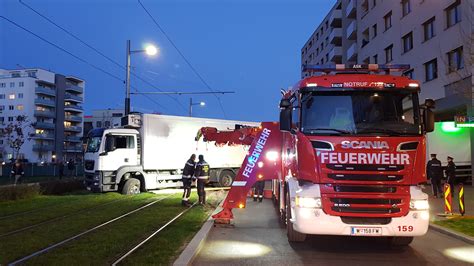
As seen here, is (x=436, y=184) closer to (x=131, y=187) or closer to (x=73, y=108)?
(x=131, y=187)

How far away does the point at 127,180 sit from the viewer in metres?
20.0

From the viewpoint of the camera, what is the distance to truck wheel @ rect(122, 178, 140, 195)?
19844 millimetres

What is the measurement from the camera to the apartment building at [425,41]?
24.2 m

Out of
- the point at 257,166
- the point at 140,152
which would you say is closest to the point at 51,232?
the point at 257,166

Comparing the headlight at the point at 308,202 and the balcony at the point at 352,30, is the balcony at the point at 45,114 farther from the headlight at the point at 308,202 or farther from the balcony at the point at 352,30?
the headlight at the point at 308,202

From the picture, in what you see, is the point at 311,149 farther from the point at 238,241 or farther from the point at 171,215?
the point at 171,215

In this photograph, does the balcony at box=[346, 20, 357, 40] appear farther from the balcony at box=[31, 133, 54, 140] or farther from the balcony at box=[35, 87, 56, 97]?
the balcony at box=[35, 87, 56, 97]

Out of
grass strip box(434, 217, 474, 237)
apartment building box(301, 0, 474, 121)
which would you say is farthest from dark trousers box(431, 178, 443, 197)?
grass strip box(434, 217, 474, 237)

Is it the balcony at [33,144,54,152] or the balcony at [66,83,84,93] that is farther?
the balcony at [66,83,84,93]

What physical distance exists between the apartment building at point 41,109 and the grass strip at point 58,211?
81521 millimetres

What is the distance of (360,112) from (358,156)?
89 cm

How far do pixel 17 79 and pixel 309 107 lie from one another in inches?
4009

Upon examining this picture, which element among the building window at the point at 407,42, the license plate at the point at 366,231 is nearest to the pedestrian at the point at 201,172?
the license plate at the point at 366,231

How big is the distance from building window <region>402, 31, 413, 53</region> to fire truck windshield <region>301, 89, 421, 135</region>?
87.8 feet
